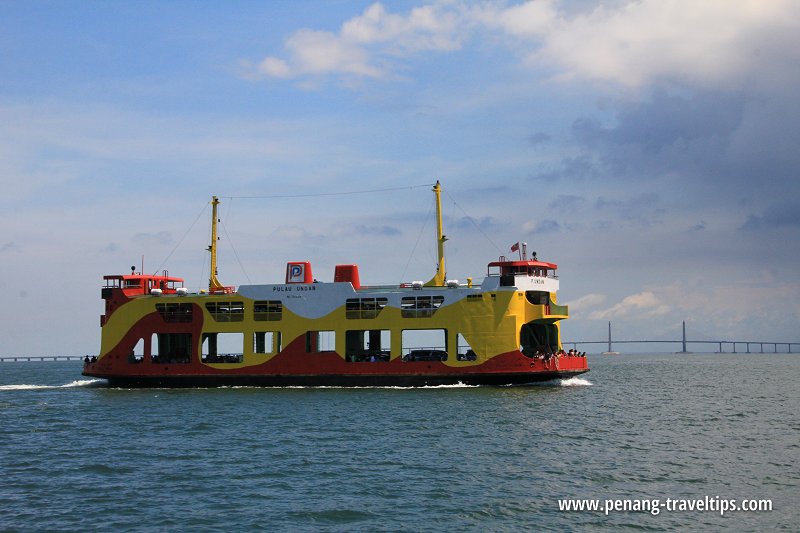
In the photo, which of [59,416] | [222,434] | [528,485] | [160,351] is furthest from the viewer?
[160,351]

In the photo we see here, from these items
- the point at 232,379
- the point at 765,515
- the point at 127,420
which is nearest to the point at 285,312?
the point at 232,379

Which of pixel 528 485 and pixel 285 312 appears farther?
pixel 285 312

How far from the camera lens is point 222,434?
29984 millimetres

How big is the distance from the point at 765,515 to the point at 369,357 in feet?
97.0

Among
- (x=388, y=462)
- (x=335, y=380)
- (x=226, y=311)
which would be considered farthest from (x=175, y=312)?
(x=388, y=462)

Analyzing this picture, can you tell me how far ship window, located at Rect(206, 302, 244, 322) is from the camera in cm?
4734

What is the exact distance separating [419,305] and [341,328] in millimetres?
4767

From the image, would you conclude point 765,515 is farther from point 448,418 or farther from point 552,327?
point 552,327

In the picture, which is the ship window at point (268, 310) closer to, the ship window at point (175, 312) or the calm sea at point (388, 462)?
the ship window at point (175, 312)

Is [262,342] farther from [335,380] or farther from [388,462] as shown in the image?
[388,462]

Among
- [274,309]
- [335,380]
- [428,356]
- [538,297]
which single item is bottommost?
[335,380]

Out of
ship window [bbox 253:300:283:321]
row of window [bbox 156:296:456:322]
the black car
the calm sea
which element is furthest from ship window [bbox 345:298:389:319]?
the calm sea

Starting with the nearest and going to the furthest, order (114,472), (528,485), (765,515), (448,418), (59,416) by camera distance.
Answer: (765,515) → (528,485) → (114,472) → (448,418) → (59,416)

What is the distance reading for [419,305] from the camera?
44.6 meters
